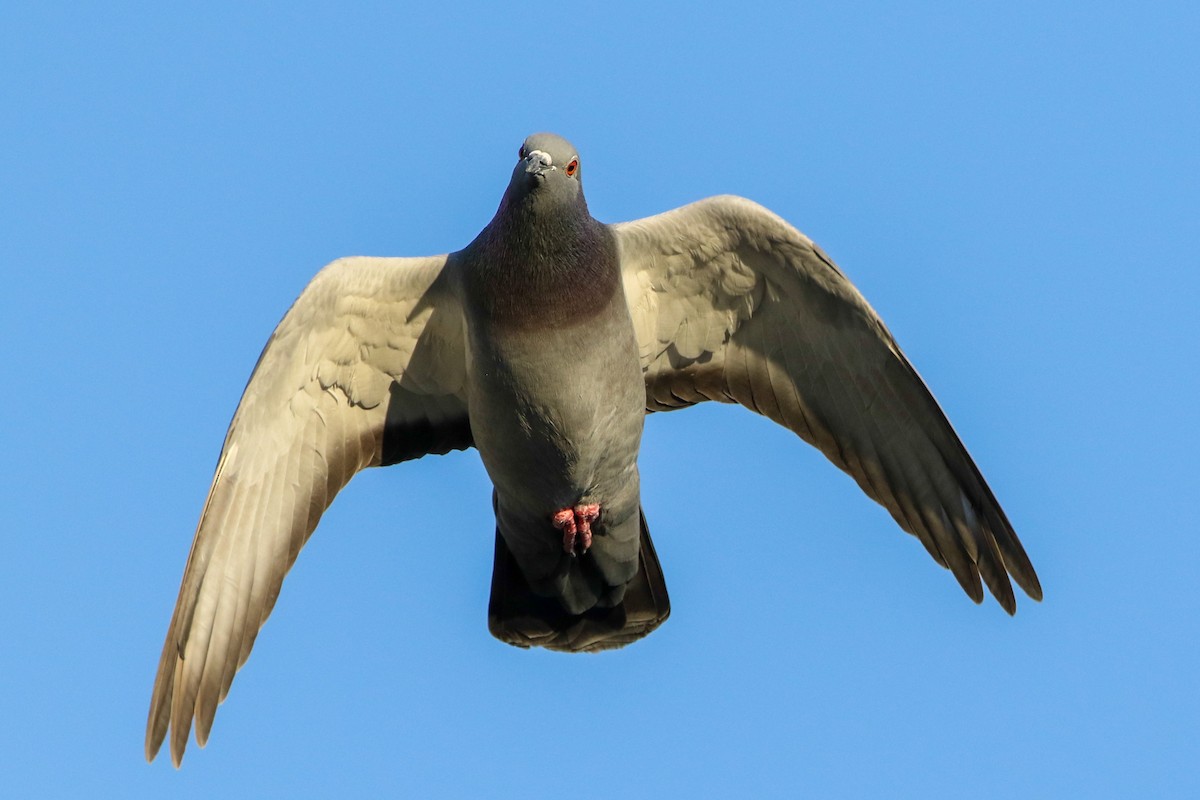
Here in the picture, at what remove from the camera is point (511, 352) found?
11.8 m

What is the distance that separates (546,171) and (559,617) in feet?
10.4

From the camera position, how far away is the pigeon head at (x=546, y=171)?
11.4 meters

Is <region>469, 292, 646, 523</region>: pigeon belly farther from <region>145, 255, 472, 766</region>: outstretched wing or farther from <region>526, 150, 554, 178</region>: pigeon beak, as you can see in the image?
<region>526, 150, 554, 178</region>: pigeon beak

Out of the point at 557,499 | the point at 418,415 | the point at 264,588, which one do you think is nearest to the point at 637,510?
the point at 557,499

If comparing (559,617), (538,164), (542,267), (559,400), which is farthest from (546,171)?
(559,617)

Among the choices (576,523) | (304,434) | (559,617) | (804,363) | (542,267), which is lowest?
(559,617)

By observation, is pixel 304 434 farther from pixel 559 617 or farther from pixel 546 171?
pixel 546 171

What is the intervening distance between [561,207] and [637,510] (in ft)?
7.33

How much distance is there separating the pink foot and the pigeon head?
1.98 meters

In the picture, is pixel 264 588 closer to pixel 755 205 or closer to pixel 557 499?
pixel 557 499

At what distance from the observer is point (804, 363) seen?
12.8 m

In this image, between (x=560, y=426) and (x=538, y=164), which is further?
(x=560, y=426)

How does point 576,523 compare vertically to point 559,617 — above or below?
above

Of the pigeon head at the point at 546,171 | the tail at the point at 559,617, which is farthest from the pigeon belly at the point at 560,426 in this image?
the pigeon head at the point at 546,171
